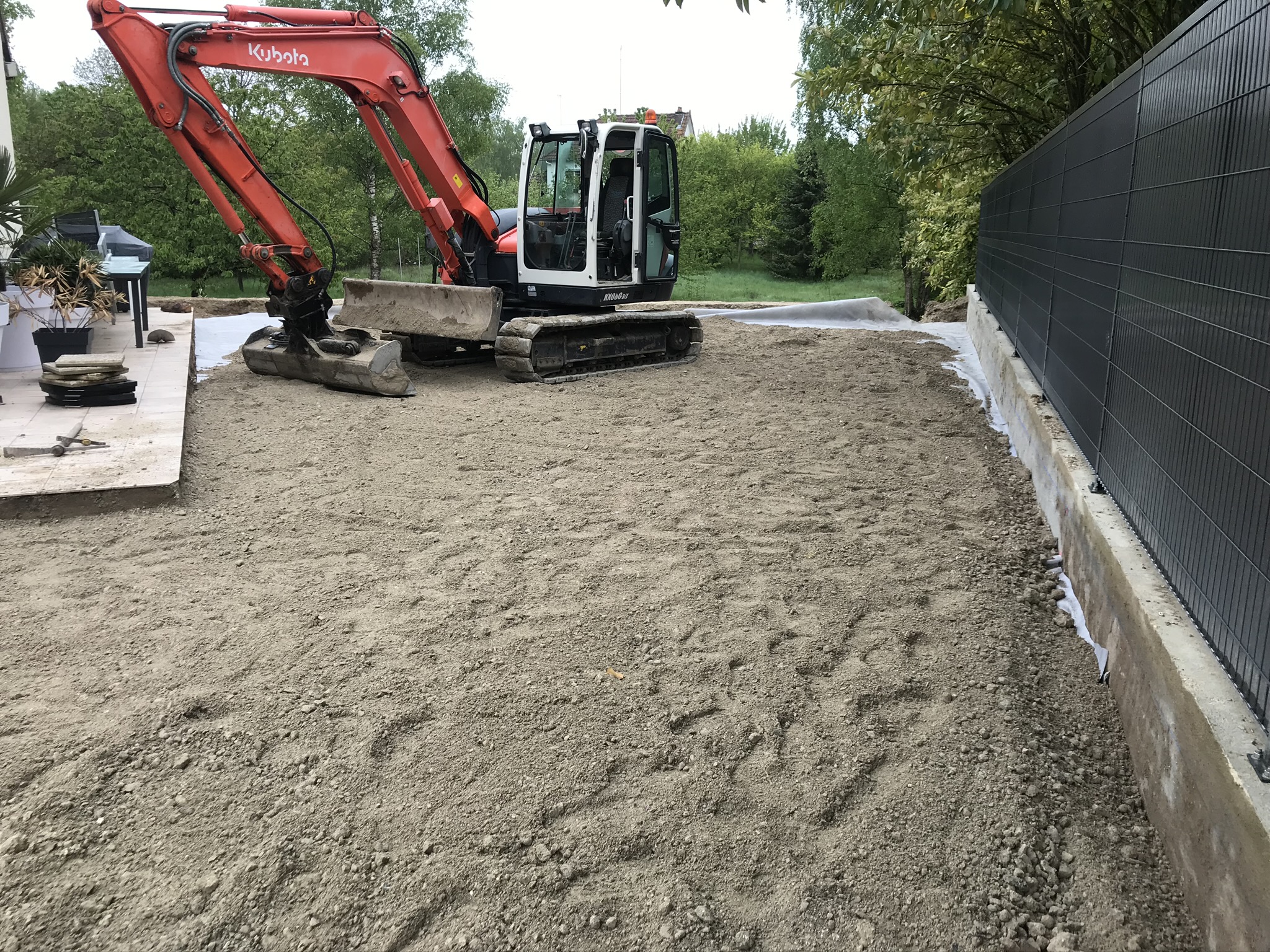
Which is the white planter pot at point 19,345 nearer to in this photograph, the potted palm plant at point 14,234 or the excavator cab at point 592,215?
the potted palm plant at point 14,234

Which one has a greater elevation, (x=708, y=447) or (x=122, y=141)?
(x=122, y=141)

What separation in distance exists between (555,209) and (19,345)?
524cm

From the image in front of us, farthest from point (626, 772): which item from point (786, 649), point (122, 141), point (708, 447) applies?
point (122, 141)

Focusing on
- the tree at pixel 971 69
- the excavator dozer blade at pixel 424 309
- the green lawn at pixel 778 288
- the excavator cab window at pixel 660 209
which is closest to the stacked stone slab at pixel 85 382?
the excavator dozer blade at pixel 424 309

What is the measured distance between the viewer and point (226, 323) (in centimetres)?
1326

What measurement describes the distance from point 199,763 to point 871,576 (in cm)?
282

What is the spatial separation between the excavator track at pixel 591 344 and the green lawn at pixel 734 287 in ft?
67.5

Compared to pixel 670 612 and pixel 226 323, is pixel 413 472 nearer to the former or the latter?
pixel 670 612

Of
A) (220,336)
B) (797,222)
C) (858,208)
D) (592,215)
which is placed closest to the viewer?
(592,215)

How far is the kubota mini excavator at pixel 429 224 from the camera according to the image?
27.3ft

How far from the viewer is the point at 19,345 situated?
28.5ft

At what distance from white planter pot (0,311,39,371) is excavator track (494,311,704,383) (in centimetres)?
421

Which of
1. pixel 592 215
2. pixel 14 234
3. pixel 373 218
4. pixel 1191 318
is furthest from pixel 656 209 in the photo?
pixel 373 218

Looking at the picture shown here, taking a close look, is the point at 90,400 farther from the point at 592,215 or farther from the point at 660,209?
the point at 660,209
